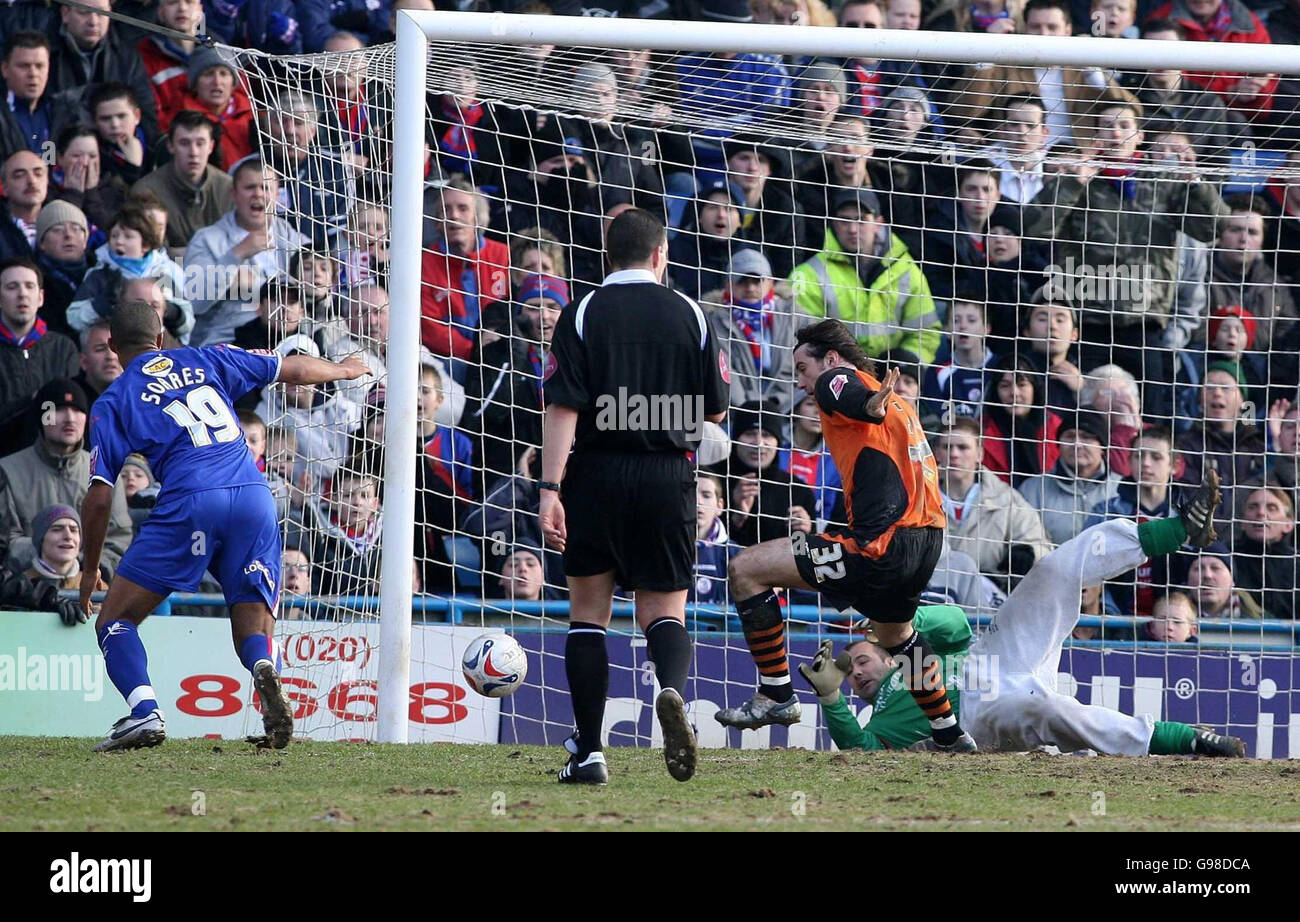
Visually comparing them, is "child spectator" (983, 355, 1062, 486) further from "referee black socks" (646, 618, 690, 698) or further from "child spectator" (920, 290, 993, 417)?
"referee black socks" (646, 618, 690, 698)

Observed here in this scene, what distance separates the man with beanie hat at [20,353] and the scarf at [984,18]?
6075mm

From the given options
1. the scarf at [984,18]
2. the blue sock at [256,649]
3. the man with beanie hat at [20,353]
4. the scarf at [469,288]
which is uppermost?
the scarf at [984,18]

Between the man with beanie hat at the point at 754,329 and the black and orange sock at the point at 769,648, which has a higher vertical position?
the man with beanie hat at the point at 754,329

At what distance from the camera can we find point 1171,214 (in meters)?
9.29

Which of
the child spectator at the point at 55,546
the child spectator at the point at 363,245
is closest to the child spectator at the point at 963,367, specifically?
the child spectator at the point at 363,245

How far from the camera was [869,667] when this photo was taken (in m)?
7.48

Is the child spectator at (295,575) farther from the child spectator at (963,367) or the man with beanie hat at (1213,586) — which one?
the man with beanie hat at (1213,586)

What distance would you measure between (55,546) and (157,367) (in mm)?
2370

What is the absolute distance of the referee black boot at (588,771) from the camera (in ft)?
17.4

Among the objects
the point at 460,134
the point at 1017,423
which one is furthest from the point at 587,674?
the point at 460,134

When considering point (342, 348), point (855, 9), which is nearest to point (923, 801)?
→ point (342, 348)

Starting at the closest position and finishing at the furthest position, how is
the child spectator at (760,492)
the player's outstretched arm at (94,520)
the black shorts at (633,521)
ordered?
the black shorts at (633,521)
the player's outstretched arm at (94,520)
the child spectator at (760,492)

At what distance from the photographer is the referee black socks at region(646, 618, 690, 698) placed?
5.10m

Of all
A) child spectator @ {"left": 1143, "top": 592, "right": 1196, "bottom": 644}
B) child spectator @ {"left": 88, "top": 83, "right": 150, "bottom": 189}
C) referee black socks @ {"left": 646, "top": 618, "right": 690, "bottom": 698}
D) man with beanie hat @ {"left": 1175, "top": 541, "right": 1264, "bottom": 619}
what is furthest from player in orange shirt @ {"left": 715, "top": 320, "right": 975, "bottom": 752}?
child spectator @ {"left": 88, "top": 83, "right": 150, "bottom": 189}
